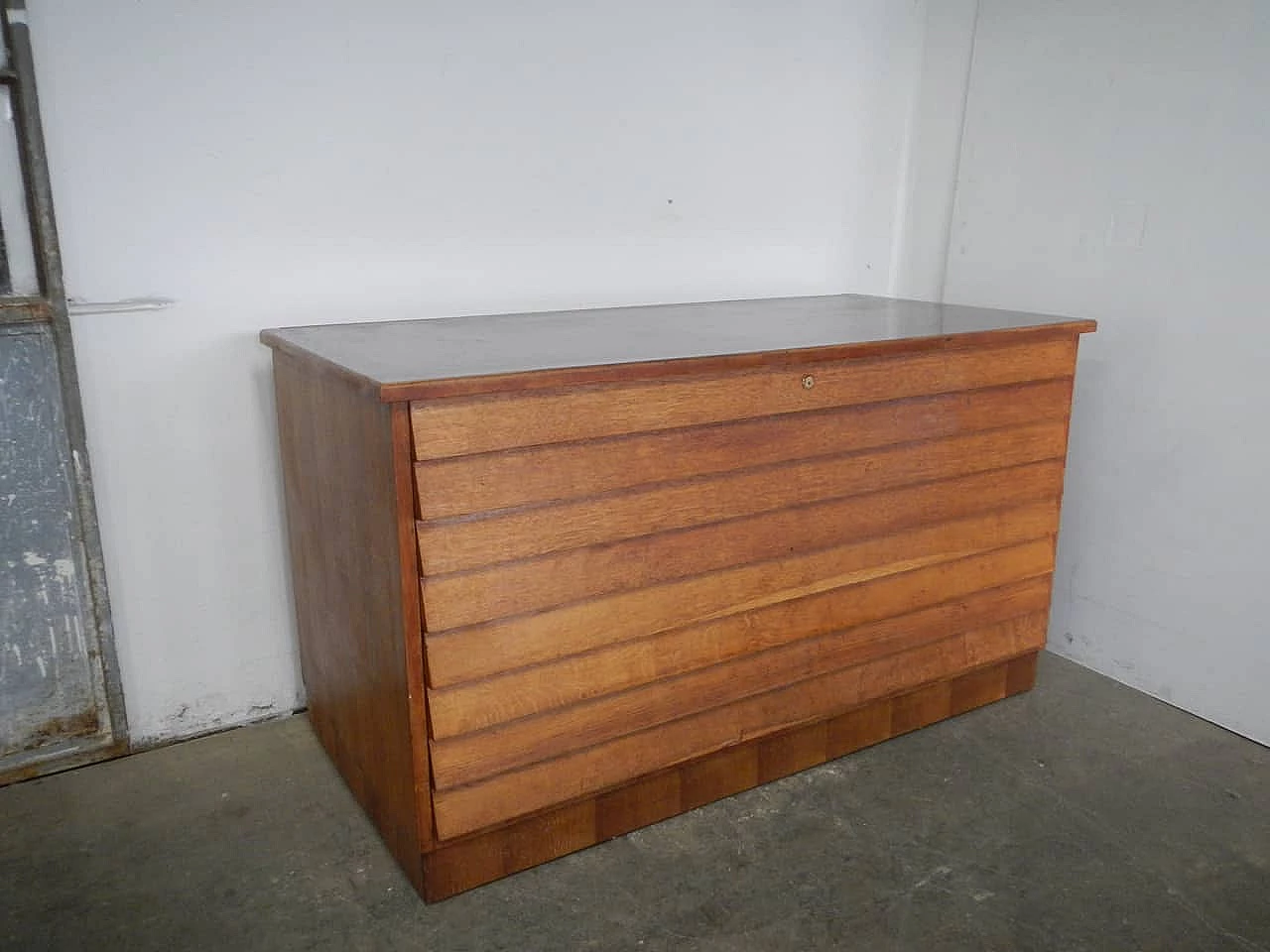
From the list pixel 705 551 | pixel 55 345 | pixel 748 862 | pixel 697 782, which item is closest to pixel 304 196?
pixel 55 345

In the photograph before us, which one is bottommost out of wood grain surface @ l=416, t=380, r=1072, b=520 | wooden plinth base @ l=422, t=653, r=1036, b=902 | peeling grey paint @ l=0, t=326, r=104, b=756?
wooden plinth base @ l=422, t=653, r=1036, b=902

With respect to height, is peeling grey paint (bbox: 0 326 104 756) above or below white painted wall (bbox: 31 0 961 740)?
below

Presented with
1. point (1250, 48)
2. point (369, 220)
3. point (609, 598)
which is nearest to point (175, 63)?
point (369, 220)

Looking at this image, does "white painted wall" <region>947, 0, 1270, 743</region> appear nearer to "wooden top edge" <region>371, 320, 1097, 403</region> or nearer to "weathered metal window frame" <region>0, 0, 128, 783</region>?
"wooden top edge" <region>371, 320, 1097, 403</region>

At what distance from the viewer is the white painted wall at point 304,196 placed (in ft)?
5.93

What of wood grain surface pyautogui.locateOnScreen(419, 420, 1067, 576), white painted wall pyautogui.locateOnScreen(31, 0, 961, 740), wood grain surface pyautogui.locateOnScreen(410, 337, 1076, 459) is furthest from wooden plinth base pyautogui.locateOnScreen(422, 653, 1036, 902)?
white painted wall pyautogui.locateOnScreen(31, 0, 961, 740)

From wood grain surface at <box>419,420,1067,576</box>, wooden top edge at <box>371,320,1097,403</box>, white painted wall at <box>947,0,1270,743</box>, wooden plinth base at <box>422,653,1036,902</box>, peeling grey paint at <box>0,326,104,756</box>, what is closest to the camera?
wooden top edge at <box>371,320,1097,403</box>

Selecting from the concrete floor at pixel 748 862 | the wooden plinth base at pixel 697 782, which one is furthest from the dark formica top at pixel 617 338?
the concrete floor at pixel 748 862

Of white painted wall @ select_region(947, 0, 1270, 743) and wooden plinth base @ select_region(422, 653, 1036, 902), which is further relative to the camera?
white painted wall @ select_region(947, 0, 1270, 743)

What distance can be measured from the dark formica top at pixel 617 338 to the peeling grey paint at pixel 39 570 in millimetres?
414

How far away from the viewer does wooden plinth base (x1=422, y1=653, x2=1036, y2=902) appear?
1.63 m

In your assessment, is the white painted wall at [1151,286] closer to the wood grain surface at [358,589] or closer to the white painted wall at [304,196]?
the white painted wall at [304,196]

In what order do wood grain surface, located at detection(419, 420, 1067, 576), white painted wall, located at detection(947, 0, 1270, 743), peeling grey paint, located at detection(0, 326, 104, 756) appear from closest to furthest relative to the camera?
wood grain surface, located at detection(419, 420, 1067, 576)
peeling grey paint, located at detection(0, 326, 104, 756)
white painted wall, located at detection(947, 0, 1270, 743)

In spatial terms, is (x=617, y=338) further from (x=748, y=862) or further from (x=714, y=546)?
(x=748, y=862)
